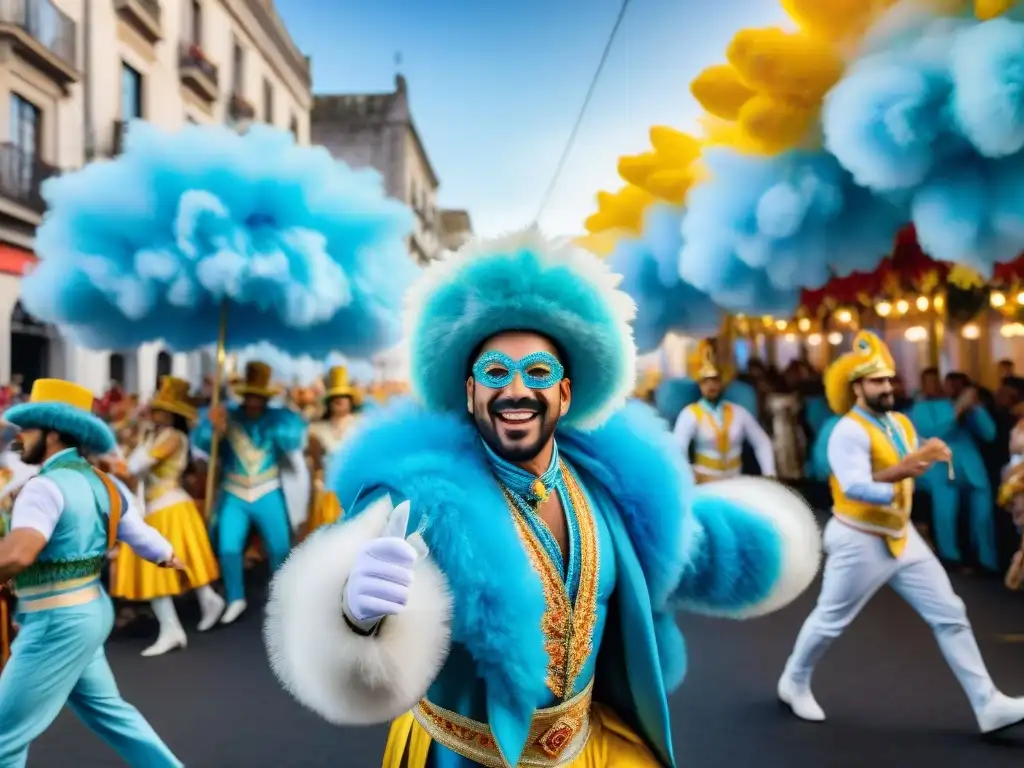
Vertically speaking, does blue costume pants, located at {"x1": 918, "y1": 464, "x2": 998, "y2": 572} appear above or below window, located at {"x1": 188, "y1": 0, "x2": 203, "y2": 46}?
below

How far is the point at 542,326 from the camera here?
1.83 metres

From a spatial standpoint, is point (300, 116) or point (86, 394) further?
point (300, 116)

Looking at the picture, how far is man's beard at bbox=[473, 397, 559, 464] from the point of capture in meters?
1.77

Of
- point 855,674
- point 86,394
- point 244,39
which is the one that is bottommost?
point 855,674

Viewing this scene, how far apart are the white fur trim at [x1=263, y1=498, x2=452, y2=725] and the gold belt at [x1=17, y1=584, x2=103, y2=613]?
1731 mm

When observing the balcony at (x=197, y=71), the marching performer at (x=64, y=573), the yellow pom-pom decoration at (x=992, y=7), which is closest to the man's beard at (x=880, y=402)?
the yellow pom-pom decoration at (x=992, y=7)

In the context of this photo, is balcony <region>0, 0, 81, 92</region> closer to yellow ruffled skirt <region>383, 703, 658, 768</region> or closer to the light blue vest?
the light blue vest

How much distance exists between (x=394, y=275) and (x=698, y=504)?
12.5ft

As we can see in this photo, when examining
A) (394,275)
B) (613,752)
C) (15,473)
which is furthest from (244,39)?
(613,752)

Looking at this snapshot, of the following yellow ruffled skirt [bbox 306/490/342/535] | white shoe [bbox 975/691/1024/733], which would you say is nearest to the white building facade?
yellow ruffled skirt [bbox 306/490/342/535]

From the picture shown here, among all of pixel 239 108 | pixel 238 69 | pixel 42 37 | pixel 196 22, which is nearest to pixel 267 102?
pixel 239 108

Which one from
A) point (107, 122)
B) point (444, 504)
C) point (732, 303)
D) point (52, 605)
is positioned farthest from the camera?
point (107, 122)

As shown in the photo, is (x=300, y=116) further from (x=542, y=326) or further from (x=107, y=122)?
(x=542, y=326)

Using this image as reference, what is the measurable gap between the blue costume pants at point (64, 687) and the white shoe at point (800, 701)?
2.74 meters
